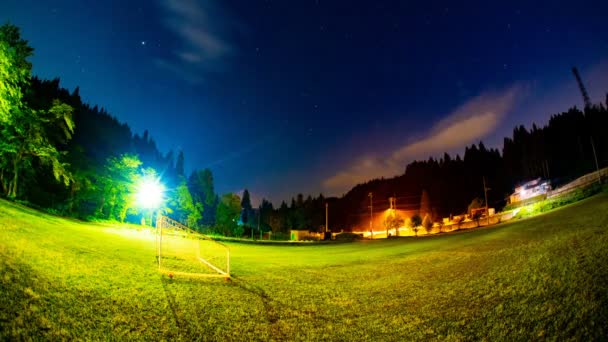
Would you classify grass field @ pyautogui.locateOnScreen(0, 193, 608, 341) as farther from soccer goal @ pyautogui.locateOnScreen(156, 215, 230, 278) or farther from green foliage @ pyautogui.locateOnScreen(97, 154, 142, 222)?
green foliage @ pyautogui.locateOnScreen(97, 154, 142, 222)

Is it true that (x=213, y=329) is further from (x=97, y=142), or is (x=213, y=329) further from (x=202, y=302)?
(x=97, y=142)

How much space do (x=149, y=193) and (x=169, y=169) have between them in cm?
10084

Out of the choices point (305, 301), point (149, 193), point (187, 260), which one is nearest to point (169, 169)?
point (149, 193)

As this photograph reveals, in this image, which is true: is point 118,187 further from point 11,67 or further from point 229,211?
point 229,211

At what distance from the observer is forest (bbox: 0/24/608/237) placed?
64.8 feet

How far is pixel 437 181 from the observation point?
10531 cm

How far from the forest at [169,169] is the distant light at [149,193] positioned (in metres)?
0.91

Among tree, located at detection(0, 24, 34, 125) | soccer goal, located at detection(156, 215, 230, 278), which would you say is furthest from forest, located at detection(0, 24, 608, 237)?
soccer goal, located at detection(156, 215, 230, 278)

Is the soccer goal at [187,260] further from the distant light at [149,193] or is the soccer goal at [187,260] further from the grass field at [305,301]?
the distant light at [149,193]

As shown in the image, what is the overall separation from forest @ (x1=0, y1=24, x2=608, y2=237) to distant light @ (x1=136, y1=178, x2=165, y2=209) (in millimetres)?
909

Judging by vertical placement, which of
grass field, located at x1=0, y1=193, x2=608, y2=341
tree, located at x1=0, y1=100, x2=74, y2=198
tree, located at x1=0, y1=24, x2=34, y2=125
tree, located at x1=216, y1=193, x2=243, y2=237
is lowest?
grass field, located at x1=0, y1=193, x2=608, y2=341

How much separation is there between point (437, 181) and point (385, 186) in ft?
105

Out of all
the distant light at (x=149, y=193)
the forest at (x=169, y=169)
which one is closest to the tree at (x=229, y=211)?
the forest at (x=169, y=169)

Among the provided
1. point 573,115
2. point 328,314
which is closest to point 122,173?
point 328,314
